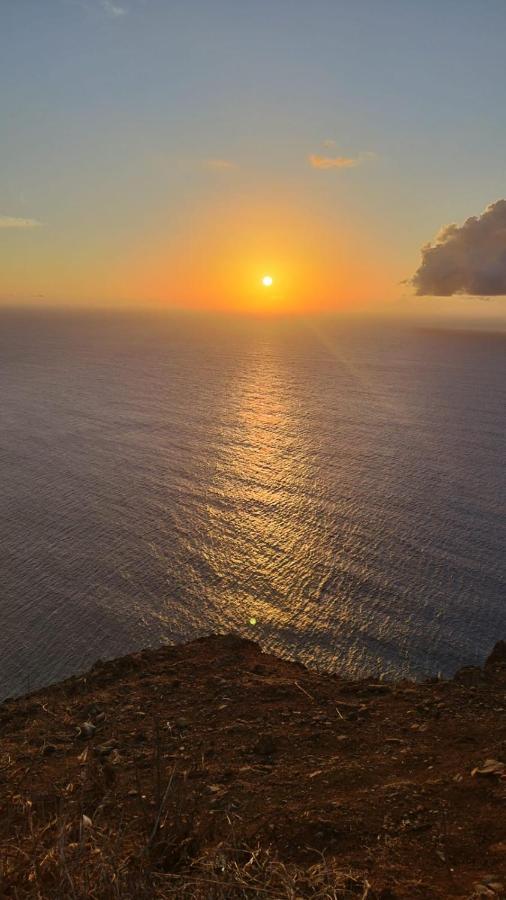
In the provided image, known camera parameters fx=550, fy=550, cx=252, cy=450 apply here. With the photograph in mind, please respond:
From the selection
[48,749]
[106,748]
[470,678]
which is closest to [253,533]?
[470,678]

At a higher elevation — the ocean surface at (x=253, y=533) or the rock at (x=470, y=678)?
the rock at (x=470, y=678)

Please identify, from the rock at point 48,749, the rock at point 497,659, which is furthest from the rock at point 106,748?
the rock at point 497,659

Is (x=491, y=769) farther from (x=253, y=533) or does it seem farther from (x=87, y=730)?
(x=253, y=533)

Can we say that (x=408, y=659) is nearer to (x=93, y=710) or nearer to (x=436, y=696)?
(x=436, y=696)

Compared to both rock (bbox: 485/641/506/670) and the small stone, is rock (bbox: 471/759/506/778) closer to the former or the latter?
rock (bbox: 485/641/506/670)

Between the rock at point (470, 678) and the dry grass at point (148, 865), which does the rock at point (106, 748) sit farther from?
the rock at point (470, 678)

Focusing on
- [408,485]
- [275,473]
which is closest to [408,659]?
[408,485]

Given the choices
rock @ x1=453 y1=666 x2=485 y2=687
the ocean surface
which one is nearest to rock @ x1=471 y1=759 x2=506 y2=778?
rock @ x1=453 y1=666 x2=485 y2=687
